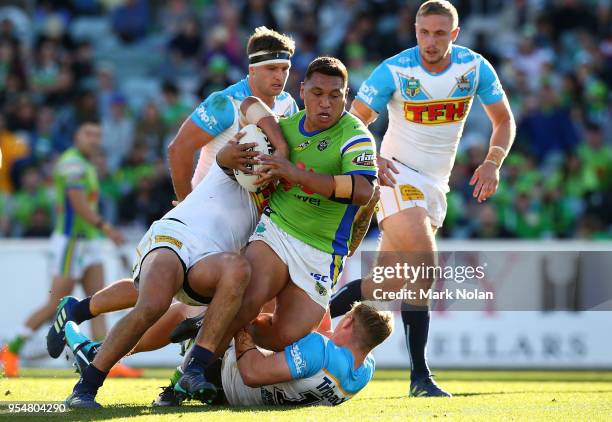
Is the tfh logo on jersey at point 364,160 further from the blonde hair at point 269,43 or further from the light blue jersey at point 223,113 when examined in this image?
the blonde hair at point 269,43

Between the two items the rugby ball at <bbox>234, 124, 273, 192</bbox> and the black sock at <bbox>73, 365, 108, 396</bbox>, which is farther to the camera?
the rugby ball at <bbox>234, 124, 273, 192</bbox>

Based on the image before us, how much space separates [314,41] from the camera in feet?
63.7

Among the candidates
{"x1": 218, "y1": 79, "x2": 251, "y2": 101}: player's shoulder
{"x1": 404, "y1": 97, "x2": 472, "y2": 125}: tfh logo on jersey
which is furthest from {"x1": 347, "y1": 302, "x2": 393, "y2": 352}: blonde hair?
{"x1": 404, "y1": 97, "x2": 472, "y2": 125}: tfh logo on jersey

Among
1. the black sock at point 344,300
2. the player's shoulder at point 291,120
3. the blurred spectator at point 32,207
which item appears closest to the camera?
the player's shoulder at point 291,120

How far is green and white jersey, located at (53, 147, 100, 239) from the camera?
13.1 metres

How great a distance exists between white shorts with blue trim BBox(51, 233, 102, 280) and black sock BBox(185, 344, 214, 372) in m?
6.49

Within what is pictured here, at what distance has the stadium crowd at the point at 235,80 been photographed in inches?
645

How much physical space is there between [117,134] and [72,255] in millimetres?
5868

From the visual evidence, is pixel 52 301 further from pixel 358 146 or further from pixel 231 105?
pixel 358 146

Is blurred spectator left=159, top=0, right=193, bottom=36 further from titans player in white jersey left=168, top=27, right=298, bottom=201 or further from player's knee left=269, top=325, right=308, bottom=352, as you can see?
player's knee left=269, top=325, right=308, bottom=352

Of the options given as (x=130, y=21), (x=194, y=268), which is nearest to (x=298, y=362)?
(x=194, y=268)

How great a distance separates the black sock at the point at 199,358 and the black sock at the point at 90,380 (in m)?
0.54

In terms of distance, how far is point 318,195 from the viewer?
745 cm

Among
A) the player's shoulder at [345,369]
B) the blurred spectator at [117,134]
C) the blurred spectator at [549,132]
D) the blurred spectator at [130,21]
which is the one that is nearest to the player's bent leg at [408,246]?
the player's shoulder at [345,369]
